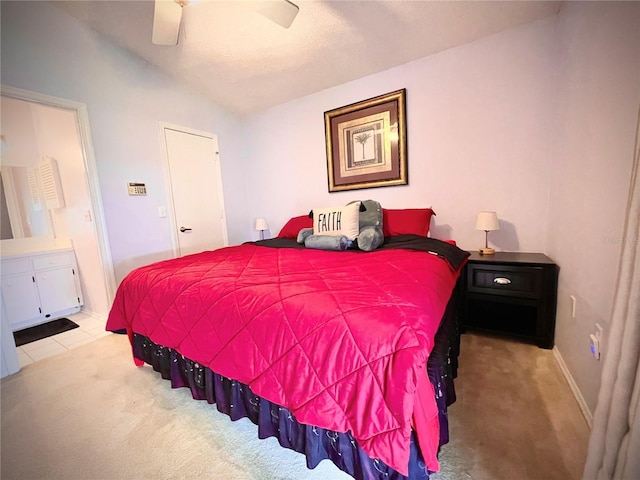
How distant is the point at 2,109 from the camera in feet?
9.36

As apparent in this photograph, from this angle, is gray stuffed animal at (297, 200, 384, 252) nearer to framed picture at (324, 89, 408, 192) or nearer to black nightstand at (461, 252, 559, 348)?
framed picture at (324, 89, 408, 192)

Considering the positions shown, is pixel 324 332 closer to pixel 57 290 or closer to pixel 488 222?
pixel 488 222

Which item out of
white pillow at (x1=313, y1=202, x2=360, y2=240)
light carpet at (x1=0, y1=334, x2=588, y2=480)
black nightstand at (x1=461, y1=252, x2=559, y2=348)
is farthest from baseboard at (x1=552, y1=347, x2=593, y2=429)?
white pillow at (x1=313, y1=202, x2=360, y2=240)

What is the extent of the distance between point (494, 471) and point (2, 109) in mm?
5124

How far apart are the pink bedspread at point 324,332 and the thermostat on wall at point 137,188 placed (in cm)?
149

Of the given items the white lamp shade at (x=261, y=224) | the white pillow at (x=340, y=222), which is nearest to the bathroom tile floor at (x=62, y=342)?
the white lamp shade at (x=261, y=224)

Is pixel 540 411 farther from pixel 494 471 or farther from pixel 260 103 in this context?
pixel 260 103

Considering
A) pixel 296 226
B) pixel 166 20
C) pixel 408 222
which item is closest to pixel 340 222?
pixel 408 222

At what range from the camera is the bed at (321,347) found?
0.77 meters

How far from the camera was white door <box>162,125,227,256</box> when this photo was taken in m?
2.99

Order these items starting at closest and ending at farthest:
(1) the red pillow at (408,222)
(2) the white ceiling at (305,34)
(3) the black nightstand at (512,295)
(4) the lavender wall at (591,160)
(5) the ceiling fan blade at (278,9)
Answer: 1. (4) the lavender wall at (591,160)
2. (5) the ceiling fan blade at (278,9)
3. (3) the black nightstand at (512,295)
4. (2) the white ceiling at (305,34)
5. (1) the red pillow at (408,222)

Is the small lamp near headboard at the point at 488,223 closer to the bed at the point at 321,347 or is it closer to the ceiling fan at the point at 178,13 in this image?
the bed at the point at 321,347

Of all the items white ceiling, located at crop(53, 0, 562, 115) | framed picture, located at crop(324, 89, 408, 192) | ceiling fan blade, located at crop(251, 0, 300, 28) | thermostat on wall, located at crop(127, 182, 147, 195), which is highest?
white ceiling, located at crop(53, 0, 562, 115)

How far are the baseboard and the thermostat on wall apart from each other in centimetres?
369
